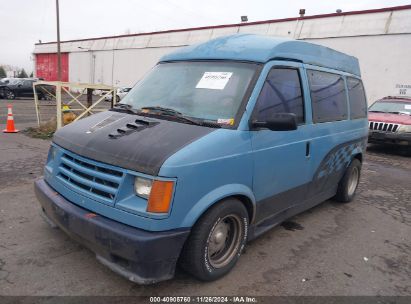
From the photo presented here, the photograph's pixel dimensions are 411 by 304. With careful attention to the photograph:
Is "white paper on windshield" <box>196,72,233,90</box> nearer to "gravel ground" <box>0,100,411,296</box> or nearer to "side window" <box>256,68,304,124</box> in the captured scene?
"side window" <box>256,68,304,124</box>

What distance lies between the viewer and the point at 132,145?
2.97m

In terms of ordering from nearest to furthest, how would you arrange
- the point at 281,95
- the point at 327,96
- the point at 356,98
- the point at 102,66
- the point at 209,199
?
the point at 209,199, the point at 281,95, the point at 327,96, the point at 356,98, the point at 102,66

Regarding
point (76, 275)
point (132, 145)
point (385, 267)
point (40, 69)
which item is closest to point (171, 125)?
point (132, 145)

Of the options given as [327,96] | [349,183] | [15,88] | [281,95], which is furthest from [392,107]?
[15,88]

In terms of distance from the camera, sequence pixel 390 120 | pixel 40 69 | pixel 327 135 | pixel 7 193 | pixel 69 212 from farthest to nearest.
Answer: pixel 40 69 < pixel 390 120 < pixel 7 193 < pixel 327 135 < pixel 69 212

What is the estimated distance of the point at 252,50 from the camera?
368 centimetres

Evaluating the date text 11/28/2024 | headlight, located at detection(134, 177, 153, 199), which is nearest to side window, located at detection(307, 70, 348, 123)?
the date text 11/28/2024

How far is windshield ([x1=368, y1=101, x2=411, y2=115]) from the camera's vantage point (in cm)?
1136

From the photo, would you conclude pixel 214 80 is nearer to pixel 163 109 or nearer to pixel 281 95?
pixel 163 109

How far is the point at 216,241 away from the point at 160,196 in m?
0.87

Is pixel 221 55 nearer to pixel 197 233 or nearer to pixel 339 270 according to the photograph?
pixel 197 233

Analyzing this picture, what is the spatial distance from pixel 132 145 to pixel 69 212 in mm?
791

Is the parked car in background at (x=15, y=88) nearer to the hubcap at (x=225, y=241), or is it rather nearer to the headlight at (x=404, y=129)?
the headlight at (x=404, y=129)

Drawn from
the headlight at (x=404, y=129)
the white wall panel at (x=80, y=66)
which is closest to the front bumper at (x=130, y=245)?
the headlight at (x=404, y=129)
